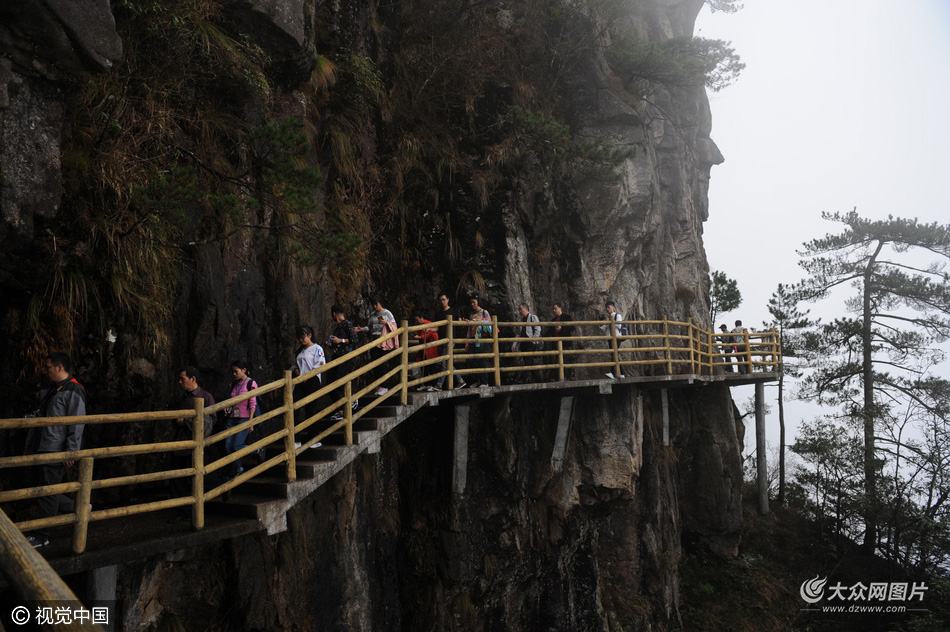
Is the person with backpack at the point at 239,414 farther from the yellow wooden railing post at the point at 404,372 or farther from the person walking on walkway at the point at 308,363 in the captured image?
the yellow wooden railing post at the point at 404,372

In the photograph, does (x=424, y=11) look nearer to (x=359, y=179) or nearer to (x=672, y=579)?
(x=359, y=179)

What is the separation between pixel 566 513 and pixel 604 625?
3.03 m

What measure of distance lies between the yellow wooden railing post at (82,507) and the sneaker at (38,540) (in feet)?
1.45

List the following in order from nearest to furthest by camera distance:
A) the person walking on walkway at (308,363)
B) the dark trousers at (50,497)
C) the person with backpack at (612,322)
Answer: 1. the dark trousers at (50,497)
2. the person walking on walkway at (308,363)
3. the person with backpack at (612,322)

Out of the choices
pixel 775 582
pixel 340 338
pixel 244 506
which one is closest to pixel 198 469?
pixel 244 506

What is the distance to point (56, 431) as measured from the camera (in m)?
5.17

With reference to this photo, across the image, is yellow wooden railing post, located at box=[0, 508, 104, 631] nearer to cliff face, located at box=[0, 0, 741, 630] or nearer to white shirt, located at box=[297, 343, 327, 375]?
cliff face, located at box=[0, 0, 741, 630]

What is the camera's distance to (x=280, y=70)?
9930mm

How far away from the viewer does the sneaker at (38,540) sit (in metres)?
4.73

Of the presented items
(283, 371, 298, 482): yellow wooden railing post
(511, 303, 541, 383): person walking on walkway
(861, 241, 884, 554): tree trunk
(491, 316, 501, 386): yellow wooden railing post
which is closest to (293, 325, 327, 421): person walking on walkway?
(283, 371, 298, 482): yellow wooden railing post

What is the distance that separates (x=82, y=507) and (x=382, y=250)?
27.7ft

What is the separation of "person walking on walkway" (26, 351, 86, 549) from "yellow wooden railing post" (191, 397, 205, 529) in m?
0.94

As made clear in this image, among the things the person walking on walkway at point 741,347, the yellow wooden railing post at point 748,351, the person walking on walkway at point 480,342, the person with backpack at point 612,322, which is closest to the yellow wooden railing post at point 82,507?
the person walking on walkway at point 480,342

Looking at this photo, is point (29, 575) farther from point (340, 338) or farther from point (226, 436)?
point (340, 338)
